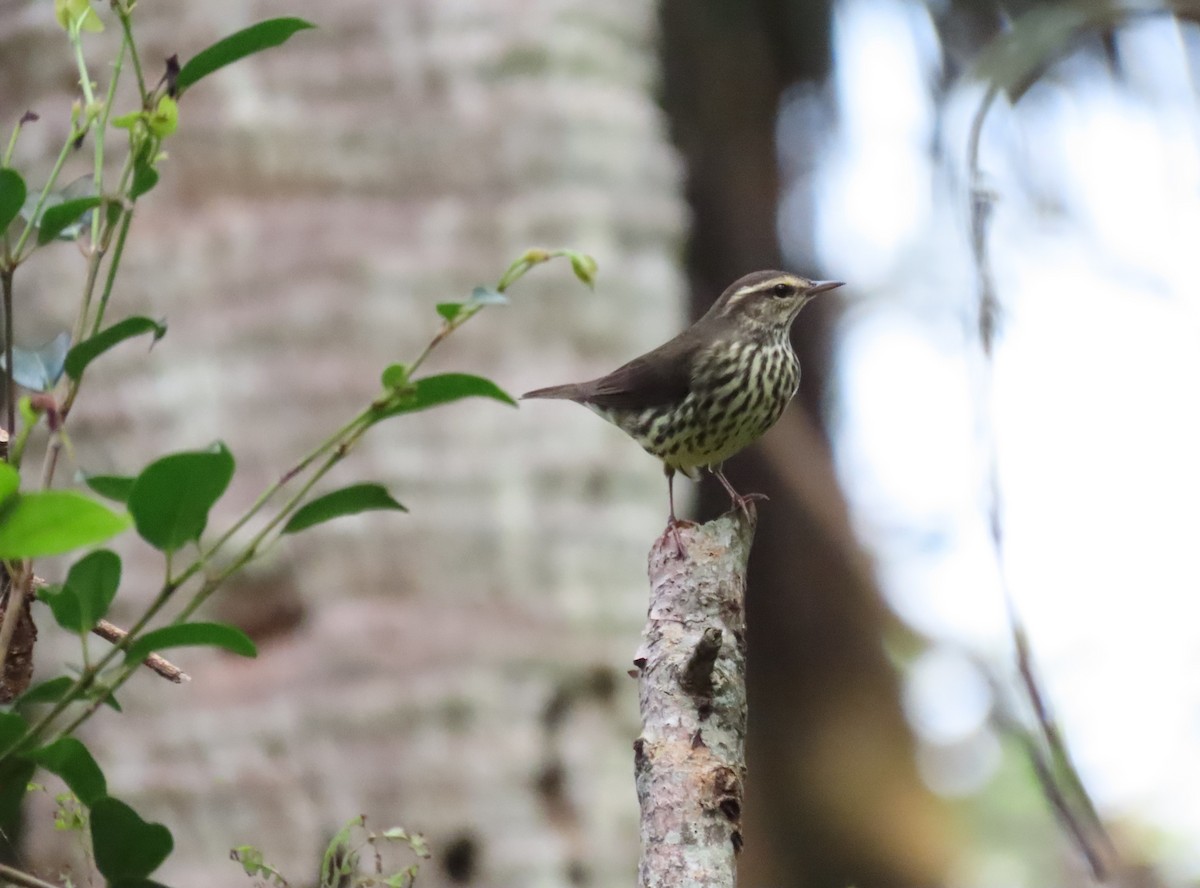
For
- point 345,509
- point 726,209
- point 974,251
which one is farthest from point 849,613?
point 345,509

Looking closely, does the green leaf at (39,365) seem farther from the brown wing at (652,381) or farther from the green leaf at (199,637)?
the brown wing at (652,381)

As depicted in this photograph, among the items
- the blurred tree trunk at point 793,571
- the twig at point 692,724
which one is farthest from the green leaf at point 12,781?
the blurred tree trunk at point 793,571

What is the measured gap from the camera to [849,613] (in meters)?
5.72

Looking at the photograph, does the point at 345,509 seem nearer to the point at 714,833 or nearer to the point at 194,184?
the point at 714,833

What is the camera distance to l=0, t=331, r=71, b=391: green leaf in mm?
1255

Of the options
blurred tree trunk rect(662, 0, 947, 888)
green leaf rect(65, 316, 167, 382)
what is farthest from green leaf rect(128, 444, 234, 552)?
blurred tree trunk rect(662, 0, 947, 888)

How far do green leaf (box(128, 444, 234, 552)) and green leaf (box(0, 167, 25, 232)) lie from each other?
28cm

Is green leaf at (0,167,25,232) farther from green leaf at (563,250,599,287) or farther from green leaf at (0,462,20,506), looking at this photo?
green leaf at (563,250,599,287)

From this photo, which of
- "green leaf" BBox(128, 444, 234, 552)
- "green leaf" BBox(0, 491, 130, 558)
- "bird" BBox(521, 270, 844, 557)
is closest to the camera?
"green leaf" BBox(0, 491, 130, 558)

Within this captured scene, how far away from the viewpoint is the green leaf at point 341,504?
45.9 inches

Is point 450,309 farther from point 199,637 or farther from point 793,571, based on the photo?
point 793,571

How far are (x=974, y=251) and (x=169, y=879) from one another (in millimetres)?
2717

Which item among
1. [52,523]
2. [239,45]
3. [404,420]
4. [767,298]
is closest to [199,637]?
Answer: [52,523]

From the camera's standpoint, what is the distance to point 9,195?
118 cm
